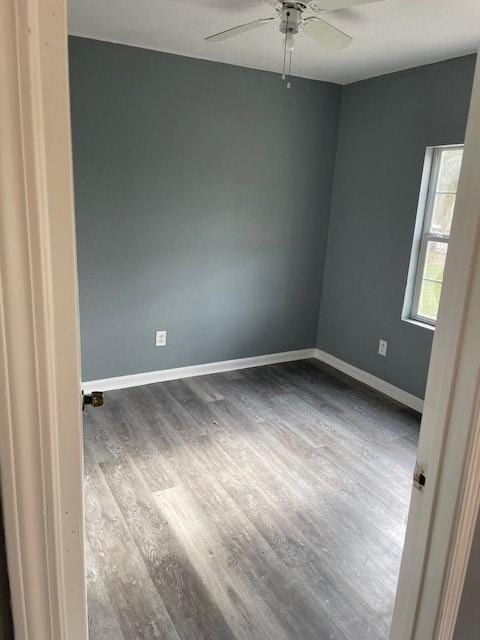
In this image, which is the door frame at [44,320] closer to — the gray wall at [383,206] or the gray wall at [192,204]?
the gray wall at [383,206]

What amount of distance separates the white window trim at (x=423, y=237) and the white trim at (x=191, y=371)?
46.4 inches

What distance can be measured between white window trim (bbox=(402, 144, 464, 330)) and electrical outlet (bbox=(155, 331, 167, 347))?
6.08 ft

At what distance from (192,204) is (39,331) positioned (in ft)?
10.4

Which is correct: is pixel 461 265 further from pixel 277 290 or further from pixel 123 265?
pixel 277 290

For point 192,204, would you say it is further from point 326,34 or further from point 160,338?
point 326,34

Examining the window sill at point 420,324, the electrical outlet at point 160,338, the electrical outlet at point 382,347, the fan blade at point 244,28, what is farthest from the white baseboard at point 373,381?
the fan blade at point 244,28

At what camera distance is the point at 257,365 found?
432 cm

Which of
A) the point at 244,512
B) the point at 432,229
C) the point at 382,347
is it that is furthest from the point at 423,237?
the point at 244,512

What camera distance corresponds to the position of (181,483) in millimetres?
2590

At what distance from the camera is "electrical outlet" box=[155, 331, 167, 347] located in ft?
12.5

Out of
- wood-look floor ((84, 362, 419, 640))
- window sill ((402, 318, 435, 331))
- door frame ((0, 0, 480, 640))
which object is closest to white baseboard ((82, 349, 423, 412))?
wood-look floor ((84, 362, 419, 640))

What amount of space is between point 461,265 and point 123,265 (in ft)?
9.47

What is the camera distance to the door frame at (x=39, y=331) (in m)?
0.57

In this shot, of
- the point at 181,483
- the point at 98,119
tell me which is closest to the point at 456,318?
the point at 181,483
